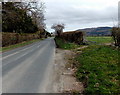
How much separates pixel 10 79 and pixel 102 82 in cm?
399

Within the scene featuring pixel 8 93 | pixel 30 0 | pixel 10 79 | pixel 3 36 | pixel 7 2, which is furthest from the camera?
pixel 30 0

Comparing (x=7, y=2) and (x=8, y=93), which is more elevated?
(x=7, y=2)

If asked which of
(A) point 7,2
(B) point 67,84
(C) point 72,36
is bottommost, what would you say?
(B) point 67,84

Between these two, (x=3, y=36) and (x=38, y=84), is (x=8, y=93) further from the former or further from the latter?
(x=3, y=36)

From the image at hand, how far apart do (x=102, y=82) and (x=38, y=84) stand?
2.53 meters

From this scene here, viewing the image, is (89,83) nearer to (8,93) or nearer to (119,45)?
(8,93)

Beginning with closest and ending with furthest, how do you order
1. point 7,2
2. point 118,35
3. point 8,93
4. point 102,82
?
point 8,93
point 102,82
point 118,35
point 7,2

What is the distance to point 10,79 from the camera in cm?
661

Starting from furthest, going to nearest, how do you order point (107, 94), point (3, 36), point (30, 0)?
point (30, 0) → point (3, 36) → point (107, 94)

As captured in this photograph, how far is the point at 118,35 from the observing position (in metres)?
14.9

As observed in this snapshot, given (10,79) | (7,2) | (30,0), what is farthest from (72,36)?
(10,79)

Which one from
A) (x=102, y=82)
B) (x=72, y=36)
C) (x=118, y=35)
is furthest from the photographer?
(x=72, y=36)

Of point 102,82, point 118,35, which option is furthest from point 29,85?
point 118,35

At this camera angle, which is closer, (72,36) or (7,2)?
(7,2)
